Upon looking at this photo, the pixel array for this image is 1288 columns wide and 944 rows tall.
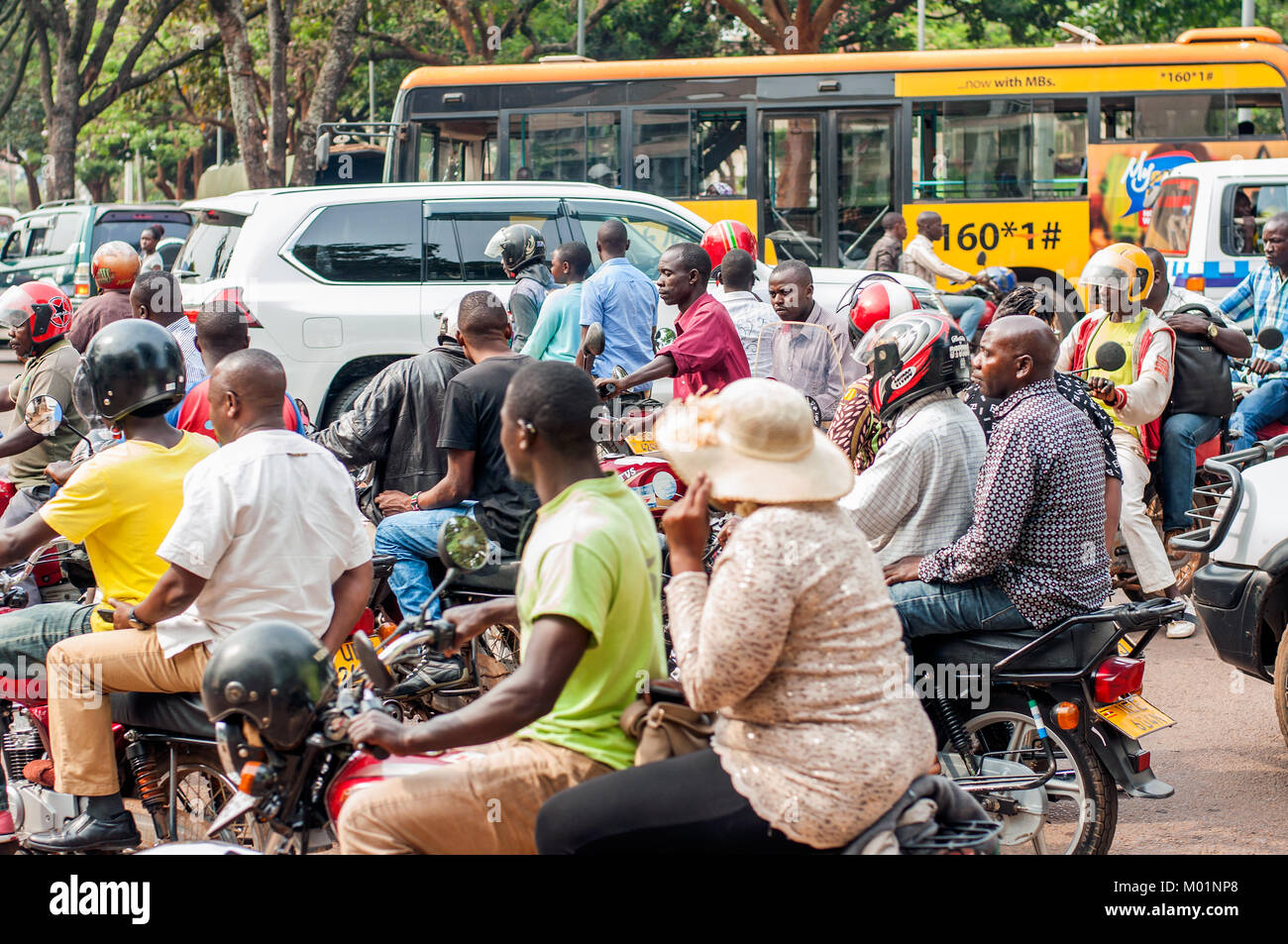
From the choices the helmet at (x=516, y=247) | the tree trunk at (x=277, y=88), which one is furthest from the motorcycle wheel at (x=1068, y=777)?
the tree trunk at (x=277, y=88)

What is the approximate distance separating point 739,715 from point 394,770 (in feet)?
2.40

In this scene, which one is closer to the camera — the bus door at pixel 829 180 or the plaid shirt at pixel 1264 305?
the plaid shirt at pixel 1264 305

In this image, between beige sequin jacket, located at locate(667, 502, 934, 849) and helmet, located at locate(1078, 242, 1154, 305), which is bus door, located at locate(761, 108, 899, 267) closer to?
helmet, located at locate(1078, 242, 1154, 305)

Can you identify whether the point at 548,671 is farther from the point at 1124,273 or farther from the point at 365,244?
the point at 365,244

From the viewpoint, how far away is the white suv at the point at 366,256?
983 centimetres

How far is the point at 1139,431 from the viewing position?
708 centimetres

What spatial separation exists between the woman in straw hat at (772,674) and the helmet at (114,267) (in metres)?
5.71

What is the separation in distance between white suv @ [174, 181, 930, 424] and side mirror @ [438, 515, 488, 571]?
22.8ft

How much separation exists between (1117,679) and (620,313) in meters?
4.13

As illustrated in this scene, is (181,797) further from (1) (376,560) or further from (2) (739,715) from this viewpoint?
(2) (739,715)

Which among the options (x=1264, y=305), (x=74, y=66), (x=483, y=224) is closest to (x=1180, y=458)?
(x=1264, y=305)

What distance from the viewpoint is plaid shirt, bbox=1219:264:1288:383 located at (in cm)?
768

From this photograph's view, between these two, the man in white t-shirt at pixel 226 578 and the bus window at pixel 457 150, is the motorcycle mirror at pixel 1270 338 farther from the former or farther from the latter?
the bus window at pixel 457 150

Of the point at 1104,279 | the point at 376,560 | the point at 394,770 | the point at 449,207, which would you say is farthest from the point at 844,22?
the point at 394,770
